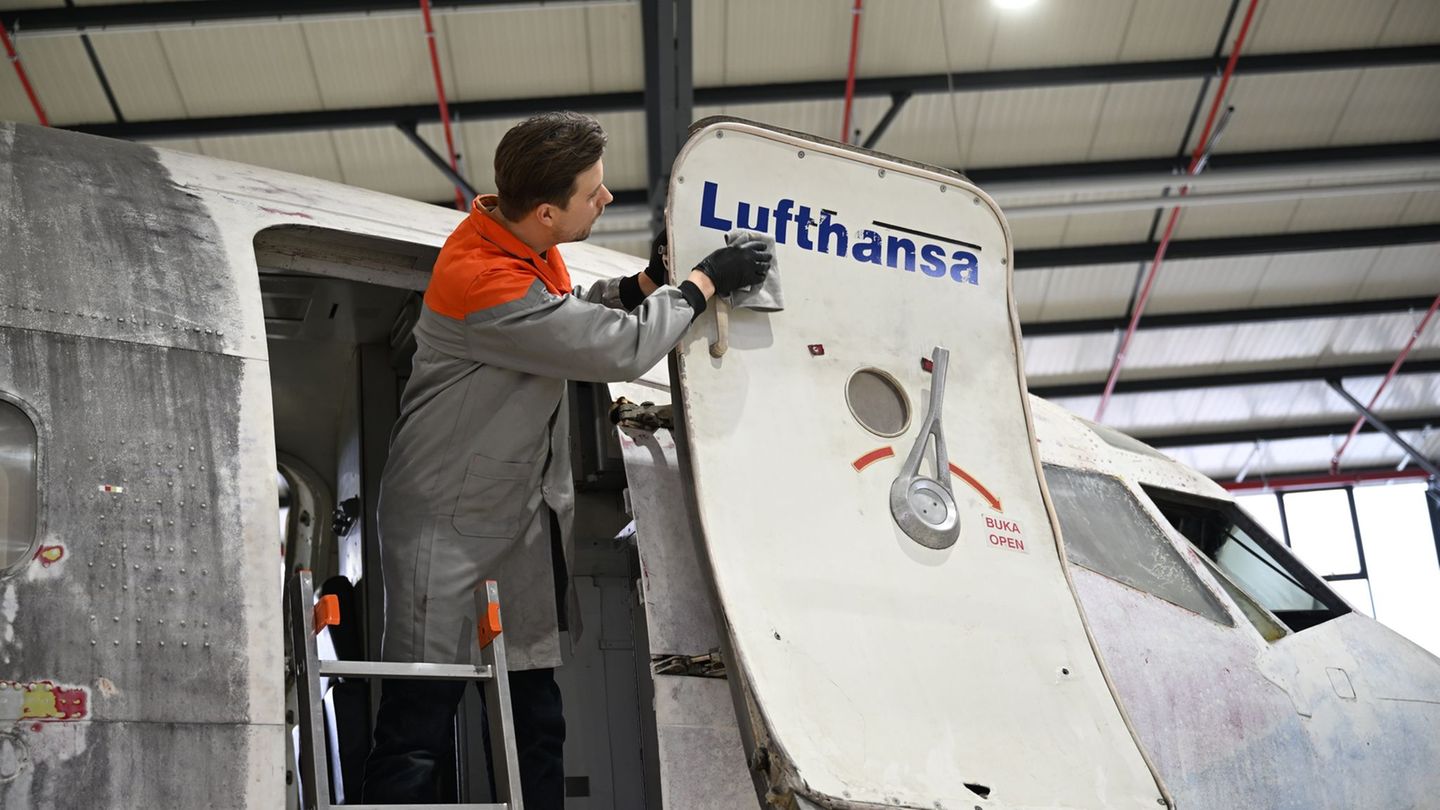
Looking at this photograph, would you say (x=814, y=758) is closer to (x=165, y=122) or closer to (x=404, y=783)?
(x=404, y=783)

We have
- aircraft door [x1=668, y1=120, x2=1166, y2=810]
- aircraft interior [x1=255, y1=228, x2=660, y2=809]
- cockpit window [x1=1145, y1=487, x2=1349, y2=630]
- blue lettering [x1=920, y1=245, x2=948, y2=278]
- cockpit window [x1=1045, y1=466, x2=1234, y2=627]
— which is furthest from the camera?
cockpit window [x1=1145, y1=487, x2=1349, y2=630]

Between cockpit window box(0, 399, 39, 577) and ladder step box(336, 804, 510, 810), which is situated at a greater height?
cockpit window box(0, 399, 39, 577)

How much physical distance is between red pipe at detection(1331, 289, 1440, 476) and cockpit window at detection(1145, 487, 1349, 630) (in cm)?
1799

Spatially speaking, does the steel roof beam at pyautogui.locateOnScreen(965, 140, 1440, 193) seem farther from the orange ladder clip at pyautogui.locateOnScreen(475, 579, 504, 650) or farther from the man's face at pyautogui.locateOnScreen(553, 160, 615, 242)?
the orange ladder clip at pyautogui.locateOnScreen(475, 579, 504, 650)

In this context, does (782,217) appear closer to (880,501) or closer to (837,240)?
(837,240)

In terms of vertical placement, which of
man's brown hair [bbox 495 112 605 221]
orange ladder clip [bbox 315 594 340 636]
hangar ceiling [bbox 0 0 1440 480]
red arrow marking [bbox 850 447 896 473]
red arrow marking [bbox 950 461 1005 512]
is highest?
hangar ceiling [bbox 0 0 1440 480]

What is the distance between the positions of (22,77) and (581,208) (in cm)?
1316

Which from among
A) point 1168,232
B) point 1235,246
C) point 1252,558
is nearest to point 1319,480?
point 1235,246

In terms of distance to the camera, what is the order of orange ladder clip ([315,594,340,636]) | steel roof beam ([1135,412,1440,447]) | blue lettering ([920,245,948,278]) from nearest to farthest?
orange ladder clip ([315,594,340,636]) → blue lettering ([920,245,948,278]) → steel roof beam ([1135,412,1440,447])

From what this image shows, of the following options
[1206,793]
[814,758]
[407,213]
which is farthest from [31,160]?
[1206,793]

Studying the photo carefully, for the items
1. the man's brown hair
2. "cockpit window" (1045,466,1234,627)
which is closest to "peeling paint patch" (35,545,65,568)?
the man's brown hair

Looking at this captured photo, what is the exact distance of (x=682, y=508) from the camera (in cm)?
419

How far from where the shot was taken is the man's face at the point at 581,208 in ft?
13.3

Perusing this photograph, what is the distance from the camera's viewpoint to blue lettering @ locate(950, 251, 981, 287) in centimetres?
456
